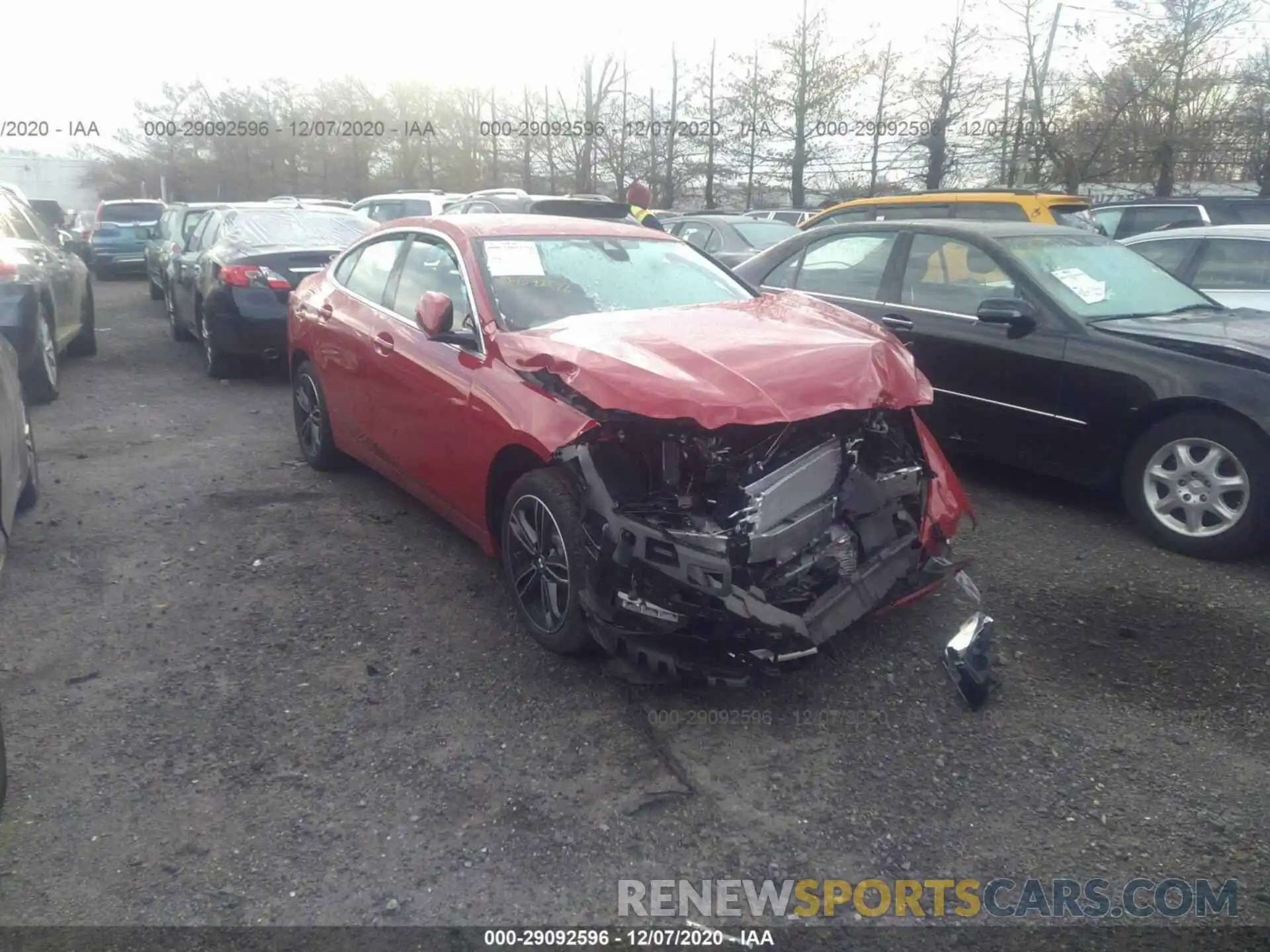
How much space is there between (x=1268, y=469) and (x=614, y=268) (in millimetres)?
3237

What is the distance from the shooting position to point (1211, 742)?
3.38 metres

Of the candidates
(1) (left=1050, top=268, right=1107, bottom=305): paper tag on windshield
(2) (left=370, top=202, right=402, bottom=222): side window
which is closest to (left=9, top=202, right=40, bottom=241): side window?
(2) (left=370, top=202, right=402, bottom=222): side window

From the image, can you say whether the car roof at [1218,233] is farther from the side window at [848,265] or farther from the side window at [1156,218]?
the side window at [1156,218]

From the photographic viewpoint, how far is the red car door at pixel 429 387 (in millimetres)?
4367

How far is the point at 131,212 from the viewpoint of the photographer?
73.5 feet

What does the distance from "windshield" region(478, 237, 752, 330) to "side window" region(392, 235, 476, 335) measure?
7.4 inches

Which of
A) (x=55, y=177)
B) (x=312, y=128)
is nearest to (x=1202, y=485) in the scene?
(x=312, y=128)

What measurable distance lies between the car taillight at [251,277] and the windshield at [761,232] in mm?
6149

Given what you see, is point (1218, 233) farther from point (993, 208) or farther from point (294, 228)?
point (294, 228)

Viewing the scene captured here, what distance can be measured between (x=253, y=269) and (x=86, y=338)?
3.13 meters

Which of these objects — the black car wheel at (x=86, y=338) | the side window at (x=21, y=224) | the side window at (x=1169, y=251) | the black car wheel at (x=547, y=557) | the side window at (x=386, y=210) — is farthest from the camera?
the side window at (x=386, y=210)

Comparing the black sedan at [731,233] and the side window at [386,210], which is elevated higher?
the side window at [386,210]

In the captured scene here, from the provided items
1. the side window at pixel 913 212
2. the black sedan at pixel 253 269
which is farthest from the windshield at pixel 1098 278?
the black sedan at pixel 253 269

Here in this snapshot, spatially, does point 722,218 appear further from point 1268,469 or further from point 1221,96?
point 1221,96
